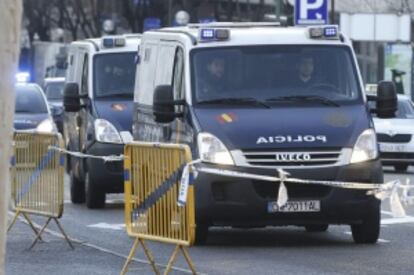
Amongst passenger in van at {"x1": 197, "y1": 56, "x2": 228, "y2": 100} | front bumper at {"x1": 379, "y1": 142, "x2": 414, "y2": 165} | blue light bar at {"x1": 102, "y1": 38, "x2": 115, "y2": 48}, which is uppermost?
blue light bar at {"x1": 102, "y1": 38, "x2": 115, "y2": 48}

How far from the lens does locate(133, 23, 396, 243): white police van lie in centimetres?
1301

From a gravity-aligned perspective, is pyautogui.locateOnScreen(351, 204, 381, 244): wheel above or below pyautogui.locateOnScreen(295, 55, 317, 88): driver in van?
below

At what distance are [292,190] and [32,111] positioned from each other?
46.2 feet

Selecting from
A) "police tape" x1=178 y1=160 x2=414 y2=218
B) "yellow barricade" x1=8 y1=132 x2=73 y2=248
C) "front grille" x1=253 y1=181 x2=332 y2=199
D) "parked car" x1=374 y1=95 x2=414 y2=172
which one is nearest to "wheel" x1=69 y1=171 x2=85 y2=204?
"yellow barricade" x1=8 y1=132 x2=73 y2=248

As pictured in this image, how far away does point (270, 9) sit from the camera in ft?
202

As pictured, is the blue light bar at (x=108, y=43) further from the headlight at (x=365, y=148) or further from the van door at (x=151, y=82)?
the headlight at (x=365, y=148)

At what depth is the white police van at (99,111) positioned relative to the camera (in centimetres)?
1833

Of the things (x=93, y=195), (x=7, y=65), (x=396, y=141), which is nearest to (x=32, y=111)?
(x=396, y=141)

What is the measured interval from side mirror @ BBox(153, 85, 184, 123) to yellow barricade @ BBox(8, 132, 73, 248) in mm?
1246

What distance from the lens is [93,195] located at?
18.4 meters

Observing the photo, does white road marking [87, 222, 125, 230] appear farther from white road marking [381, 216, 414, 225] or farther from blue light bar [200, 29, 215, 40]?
white road marking [381, 216, 414, 225]

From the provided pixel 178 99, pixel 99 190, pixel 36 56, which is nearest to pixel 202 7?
pixel 36 56

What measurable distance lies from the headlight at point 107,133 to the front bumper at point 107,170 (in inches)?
2.6

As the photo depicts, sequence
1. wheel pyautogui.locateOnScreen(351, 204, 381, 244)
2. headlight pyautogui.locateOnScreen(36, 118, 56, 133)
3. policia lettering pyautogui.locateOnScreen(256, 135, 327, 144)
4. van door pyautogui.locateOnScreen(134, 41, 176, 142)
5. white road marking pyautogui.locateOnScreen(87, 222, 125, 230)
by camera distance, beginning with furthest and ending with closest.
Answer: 1. headlight pyautogui.locateOnScreen(36, 118, 56, 133)
2. white road marking pyautogui.locateOnScreen(87, 222, 125, 230)
3. van door pyautogui.locateOnScreen(134, 41, 176, 142)
4. wheel pyautogui.locateOnScreen(351, 204, 381, 244)
5. policia lettering pyautogui.locateOnScreen(256, 135, 327, 144)
